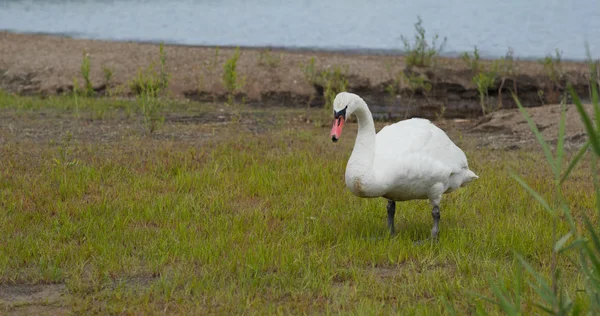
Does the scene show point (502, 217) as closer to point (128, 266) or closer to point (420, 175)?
point (420, 175)

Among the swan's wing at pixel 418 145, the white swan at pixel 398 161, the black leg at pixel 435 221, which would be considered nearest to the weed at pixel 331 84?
the swan's wing at pixel 418 145

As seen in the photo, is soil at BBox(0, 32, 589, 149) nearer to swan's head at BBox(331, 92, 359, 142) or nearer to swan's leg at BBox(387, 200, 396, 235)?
swan's leg at BBox(387, 200, 396, 235)

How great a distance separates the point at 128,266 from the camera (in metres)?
5.36

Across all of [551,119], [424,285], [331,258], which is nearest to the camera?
[424,285]

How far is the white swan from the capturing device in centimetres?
550

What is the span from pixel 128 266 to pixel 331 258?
1.31 metres

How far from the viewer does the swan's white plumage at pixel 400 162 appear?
18.1ft

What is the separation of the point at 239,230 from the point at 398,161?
1.35 metres

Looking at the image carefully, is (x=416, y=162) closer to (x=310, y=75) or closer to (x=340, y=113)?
(x=340, y=113)

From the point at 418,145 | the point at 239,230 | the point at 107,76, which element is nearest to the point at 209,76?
the point at 107,76

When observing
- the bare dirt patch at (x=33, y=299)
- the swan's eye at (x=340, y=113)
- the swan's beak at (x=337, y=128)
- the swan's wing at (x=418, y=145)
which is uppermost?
the swan's eye at (x=340, y=113)

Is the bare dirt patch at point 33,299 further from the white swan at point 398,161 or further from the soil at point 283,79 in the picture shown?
the soil at point 283,79

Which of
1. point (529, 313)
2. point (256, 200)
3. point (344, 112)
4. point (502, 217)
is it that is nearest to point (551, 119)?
point (502, 217)

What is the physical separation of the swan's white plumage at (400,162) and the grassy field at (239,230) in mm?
403
